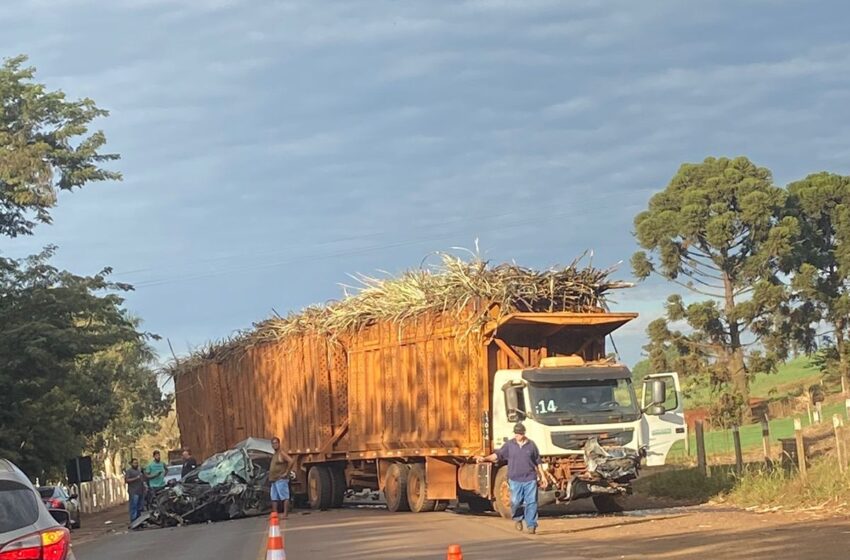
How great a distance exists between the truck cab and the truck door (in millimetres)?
16

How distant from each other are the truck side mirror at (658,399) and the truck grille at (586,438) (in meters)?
0.65

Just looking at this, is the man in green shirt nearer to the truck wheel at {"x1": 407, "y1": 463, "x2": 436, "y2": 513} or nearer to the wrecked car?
the wrecked car

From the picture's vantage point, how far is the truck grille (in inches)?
744

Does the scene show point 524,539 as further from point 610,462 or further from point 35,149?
point 35,149

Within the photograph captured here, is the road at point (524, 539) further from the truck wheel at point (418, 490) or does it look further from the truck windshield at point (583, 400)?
the truck windshield at point (583, 400)

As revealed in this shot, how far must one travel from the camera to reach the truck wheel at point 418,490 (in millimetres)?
22016

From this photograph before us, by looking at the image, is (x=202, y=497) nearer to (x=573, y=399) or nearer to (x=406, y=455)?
(x=406, y=455)

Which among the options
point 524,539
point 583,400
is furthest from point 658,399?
point 524,539

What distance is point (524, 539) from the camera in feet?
52.7

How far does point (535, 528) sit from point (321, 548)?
119 inches

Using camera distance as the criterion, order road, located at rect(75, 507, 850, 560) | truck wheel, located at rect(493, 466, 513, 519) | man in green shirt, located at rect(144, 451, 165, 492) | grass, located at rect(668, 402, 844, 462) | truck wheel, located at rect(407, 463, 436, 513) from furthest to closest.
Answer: grass, located at rect(668, 402, 844, 462)
man in green shirt, located at rect(144, 451, 165, 492)
truck wheel, located at rect(407, 463, 436, 513)
truck wheel, located at rect(493, 466, 513, 519)
road, located at rect(75, 507, 850, 560)

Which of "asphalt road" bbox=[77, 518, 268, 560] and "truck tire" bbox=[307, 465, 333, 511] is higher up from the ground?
"truck tire" bbox=[307, 465, 333, 511]

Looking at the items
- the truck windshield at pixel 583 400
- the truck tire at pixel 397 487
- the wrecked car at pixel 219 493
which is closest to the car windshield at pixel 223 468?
the wrecked car at pixel 219 493

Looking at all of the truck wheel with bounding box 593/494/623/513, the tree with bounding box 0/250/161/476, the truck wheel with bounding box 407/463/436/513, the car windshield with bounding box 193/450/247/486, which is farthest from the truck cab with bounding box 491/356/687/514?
the tree with bounding box 0/250/161/476
